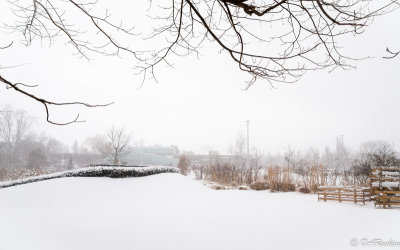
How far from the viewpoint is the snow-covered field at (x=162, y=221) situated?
419 centimetres

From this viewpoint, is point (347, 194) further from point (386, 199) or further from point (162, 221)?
point (162, 221)

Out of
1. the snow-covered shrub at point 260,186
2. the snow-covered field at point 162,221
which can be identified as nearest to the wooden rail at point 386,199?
the snow-covered field at point 162,221

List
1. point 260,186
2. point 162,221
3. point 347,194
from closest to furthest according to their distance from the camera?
point 162,221, point 347,194, point 260,186

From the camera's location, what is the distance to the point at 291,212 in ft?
21.2

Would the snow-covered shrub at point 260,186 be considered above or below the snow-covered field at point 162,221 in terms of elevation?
below

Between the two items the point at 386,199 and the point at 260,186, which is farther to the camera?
the point at 260,186

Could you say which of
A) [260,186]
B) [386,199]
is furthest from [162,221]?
[260,186]

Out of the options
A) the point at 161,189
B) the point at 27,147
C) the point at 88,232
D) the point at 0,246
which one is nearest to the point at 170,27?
the point at 88,232

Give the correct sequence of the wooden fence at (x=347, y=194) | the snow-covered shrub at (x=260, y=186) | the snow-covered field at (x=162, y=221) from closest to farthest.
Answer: the snow-covered field at (x=162, y=221), the wooden fence at (x=347, y=194), the snow-covered shrub at (x=260, y=186)

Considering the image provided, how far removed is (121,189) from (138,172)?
5.98 ft

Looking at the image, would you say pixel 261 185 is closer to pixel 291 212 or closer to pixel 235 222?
pixel 291 212

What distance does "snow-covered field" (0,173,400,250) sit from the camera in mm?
4188

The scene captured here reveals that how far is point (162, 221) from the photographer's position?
203 inches

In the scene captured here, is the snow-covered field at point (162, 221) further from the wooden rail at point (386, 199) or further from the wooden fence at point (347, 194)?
the wooden fence at point (347, 194)
